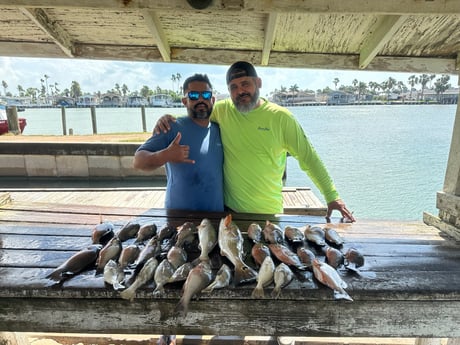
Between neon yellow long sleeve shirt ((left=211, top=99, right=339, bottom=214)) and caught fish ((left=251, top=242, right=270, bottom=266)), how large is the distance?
0.96 metres

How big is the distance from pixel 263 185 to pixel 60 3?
2044 mm

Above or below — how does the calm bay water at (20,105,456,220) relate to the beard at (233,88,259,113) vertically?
below

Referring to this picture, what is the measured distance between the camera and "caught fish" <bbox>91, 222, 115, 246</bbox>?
2.05 m

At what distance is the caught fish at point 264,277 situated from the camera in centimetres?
150

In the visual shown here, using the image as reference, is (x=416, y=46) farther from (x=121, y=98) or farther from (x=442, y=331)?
(x=121, y=98)

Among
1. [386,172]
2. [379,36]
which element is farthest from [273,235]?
[386,172]

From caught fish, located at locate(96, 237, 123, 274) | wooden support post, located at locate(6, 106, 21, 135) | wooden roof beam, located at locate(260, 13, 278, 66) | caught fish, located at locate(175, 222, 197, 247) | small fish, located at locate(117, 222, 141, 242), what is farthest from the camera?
wooden support post, located at locate(6, 106, 21, 135)

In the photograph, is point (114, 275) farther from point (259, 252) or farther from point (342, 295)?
point (342, 295)

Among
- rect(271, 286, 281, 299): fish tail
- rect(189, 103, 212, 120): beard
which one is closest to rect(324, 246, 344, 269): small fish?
rect(271, 286, 281, 299): fish tail

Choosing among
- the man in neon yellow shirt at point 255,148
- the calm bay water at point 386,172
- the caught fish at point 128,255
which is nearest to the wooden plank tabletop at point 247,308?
the caught fish at point 128,255

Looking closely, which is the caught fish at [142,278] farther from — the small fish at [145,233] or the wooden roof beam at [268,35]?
the wooden roof beam at [268,35]

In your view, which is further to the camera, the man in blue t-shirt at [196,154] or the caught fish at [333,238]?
the man in blue t-shirt at [196,154]

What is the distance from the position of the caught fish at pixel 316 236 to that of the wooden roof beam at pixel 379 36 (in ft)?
5.21

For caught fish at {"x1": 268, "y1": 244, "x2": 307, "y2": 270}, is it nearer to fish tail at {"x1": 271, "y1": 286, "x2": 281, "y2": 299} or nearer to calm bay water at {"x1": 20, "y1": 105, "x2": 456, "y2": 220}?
fish tail at {"x1": 271, "y1": 286, "x2": 281, "y2": 299}
